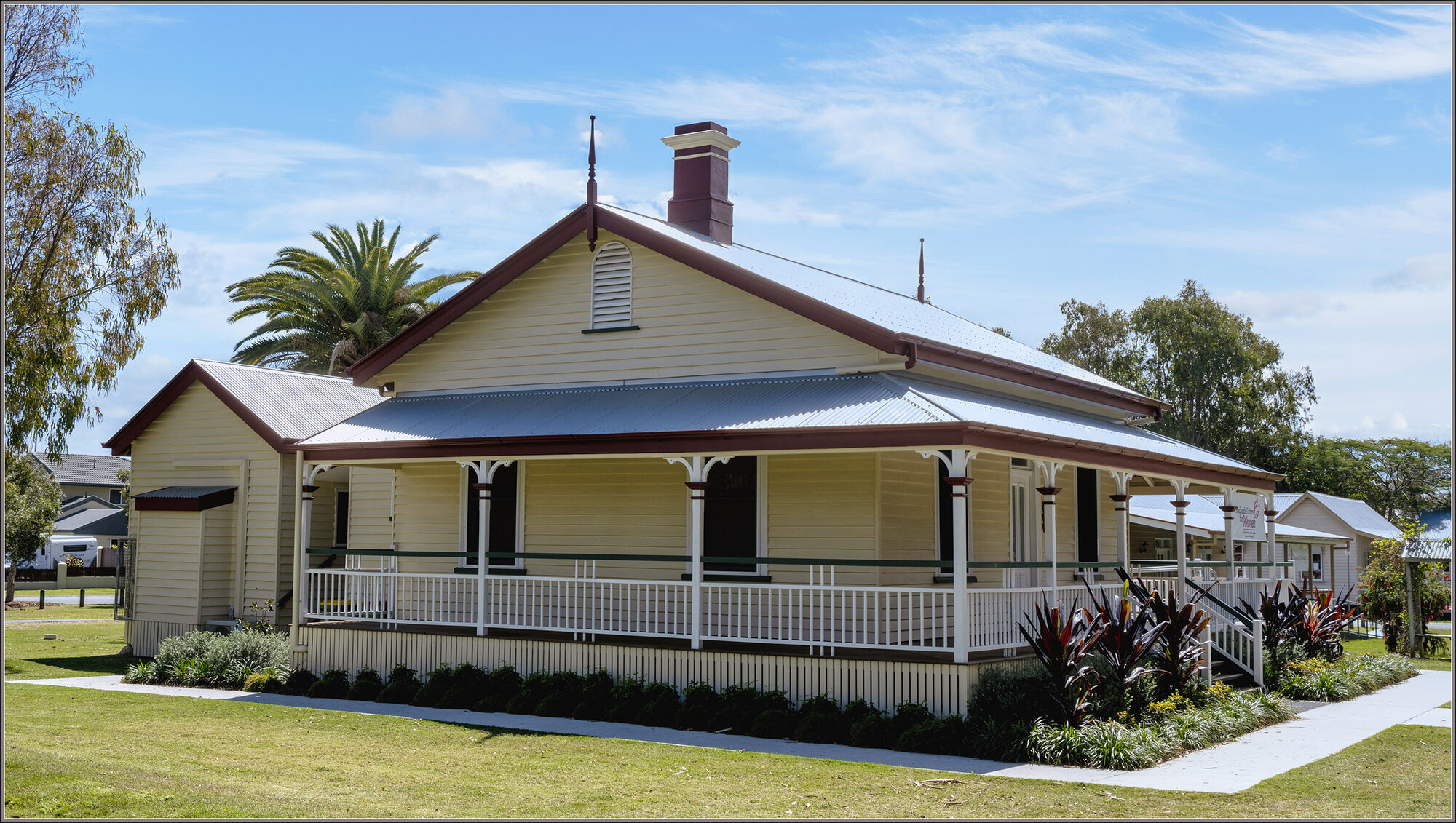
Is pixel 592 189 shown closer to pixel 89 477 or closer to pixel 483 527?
pixel 483 527

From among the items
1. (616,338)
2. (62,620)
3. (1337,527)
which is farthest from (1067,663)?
(1337,527)

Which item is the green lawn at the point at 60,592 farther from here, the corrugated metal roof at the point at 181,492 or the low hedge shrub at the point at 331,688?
the low hedge shrub at the point at 331,688

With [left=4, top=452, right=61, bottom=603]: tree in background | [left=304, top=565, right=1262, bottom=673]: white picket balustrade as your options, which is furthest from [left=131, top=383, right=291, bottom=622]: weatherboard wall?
[left=4, top=452, right=61, bottom=603]: tree in background

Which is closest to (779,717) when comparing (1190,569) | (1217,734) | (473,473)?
(1217,734)

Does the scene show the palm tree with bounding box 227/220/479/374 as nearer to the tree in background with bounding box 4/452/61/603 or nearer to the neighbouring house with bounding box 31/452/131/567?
the tree in background with bounding box 4/452/61/603

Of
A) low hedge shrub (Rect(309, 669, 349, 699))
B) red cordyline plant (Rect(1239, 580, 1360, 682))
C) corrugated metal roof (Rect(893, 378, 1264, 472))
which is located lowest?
low hedge shrub (Rect(309, 669, 349, 699))

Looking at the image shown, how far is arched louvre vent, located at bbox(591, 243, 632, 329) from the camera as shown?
1852 centimetres

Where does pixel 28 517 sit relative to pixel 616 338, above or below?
below

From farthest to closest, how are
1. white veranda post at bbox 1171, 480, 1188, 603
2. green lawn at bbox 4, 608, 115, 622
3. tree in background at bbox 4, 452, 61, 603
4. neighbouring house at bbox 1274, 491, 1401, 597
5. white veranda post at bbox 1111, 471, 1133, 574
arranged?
neighbouring house at bbox 1274, 491, 1401, 597
tree in background at bbox 4, 452, 61, 603
green lawn at bbox 4, 608, 115, 622
white veranda post at bbox 1111, 471, 1133, 574
white veranda post at bbox 1171, 480, 1188, 603

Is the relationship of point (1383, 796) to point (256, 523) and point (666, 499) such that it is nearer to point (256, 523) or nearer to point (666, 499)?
point (666, 499)

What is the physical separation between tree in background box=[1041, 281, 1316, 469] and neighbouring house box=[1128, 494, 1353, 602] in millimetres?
10804

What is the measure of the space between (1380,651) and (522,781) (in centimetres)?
2293

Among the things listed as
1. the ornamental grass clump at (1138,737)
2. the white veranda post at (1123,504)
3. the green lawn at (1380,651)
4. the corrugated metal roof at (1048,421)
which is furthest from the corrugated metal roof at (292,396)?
the green lawn at (1380,651)

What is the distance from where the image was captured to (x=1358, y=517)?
48.0 meters
